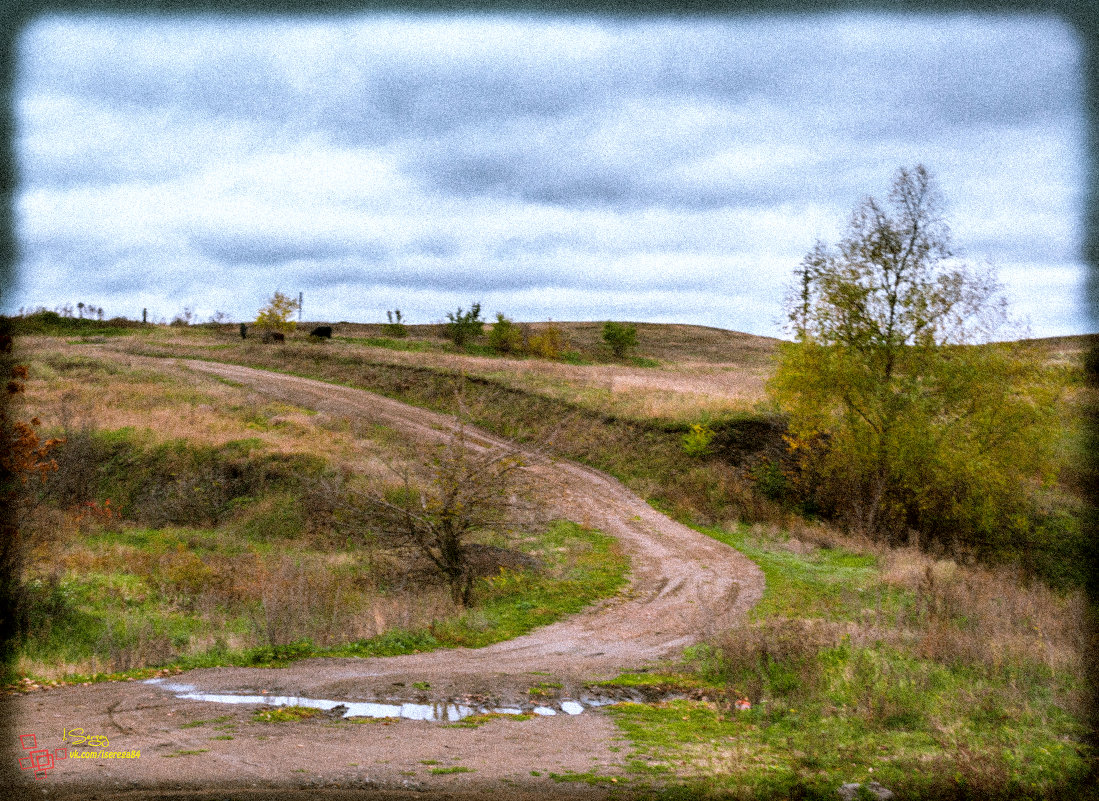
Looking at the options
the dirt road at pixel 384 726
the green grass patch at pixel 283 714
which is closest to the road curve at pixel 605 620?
the dirt road at pixel 384 726

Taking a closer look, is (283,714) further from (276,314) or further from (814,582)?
(276,314)

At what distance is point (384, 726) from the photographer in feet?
23.1

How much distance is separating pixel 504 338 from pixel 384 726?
184 ft

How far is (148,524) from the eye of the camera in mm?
20906

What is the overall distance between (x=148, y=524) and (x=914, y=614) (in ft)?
65.1

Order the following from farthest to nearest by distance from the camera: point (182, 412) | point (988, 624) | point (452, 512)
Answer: point (182, 412) → point (452, 512) → point (988, 624)

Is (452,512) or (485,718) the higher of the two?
(452,512)

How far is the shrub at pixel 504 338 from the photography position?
6216cm

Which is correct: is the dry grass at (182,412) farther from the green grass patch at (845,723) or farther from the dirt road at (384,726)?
the green grass patch at (845,723)

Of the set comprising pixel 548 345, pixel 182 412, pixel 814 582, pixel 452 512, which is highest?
pixel 548 345

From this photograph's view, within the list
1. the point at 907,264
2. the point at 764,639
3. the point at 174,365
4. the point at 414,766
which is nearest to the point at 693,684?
the point at 764,639

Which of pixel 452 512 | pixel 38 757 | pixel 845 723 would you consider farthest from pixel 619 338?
pixel 38 757

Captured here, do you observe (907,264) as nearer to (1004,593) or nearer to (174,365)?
(1004,593)

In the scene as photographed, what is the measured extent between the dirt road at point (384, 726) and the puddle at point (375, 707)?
12 centimetres
